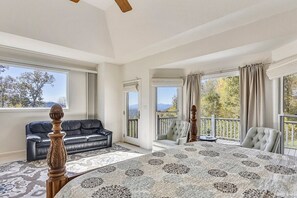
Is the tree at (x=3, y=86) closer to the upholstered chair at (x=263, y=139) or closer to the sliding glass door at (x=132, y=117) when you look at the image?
the sliding glass door at (x=132, y=117)

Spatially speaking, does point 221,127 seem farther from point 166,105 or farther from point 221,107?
point 166,105

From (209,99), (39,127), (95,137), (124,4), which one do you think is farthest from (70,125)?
(209,99)

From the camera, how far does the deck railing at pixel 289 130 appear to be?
324 cm

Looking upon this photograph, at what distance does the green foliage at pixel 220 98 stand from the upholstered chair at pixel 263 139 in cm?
118

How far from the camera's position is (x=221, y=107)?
4625mm

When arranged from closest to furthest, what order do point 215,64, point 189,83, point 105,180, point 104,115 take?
point 105,180, point 215,64, point 189,83, point 104,115

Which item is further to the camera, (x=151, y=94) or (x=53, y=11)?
(x=151, y=94)

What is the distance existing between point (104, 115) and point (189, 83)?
2.91m

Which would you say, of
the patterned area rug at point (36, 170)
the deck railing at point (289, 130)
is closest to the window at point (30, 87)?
the patterned area rug at point (36, 170)

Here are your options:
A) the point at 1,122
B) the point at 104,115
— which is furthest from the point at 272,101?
the point at 1,122

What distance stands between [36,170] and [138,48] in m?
3.42

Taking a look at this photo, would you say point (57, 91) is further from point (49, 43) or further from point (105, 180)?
point (105, 180)

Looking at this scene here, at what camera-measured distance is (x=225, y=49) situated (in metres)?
3.26

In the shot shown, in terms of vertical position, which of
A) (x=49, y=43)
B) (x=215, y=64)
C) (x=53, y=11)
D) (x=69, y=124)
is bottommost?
(x=69, y=124)
